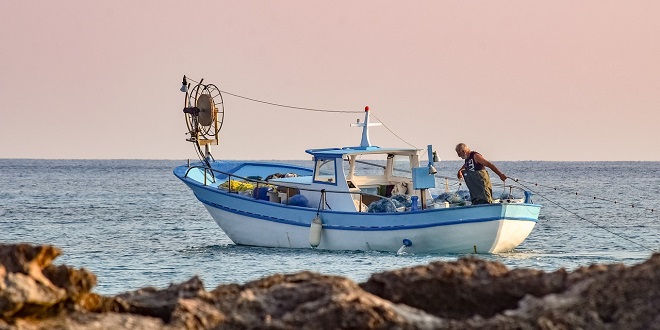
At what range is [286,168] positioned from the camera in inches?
1109

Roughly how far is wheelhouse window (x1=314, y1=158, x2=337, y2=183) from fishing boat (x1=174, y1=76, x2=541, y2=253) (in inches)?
0.7

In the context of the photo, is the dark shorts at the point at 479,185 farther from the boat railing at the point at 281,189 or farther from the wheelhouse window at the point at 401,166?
the wheelhouse window at the point at 401,166

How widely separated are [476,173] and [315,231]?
374cm

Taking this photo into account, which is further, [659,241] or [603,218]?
[603,218]

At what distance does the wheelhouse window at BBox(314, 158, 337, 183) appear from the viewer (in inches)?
889

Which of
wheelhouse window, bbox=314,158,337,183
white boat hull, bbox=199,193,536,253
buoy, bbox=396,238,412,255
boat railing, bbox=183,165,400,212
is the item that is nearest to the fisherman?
white boat hull, bbox=199,193,536,253

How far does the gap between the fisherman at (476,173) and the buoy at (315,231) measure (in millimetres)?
3054

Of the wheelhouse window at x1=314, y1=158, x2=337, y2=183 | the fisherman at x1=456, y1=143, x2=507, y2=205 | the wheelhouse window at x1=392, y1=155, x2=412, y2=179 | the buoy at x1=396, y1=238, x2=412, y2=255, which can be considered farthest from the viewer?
the wheelhouse window at x1=392, y1=155, x2=412, y2=179

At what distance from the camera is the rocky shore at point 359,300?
19.1ft

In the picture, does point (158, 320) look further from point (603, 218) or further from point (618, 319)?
point (603, 218)

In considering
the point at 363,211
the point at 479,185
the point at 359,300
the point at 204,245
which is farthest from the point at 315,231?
the point at 359,300

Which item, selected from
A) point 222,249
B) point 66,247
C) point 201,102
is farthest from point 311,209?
point 66,247

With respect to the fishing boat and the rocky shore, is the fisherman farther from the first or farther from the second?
the rocky shore

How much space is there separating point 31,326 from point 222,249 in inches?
762
